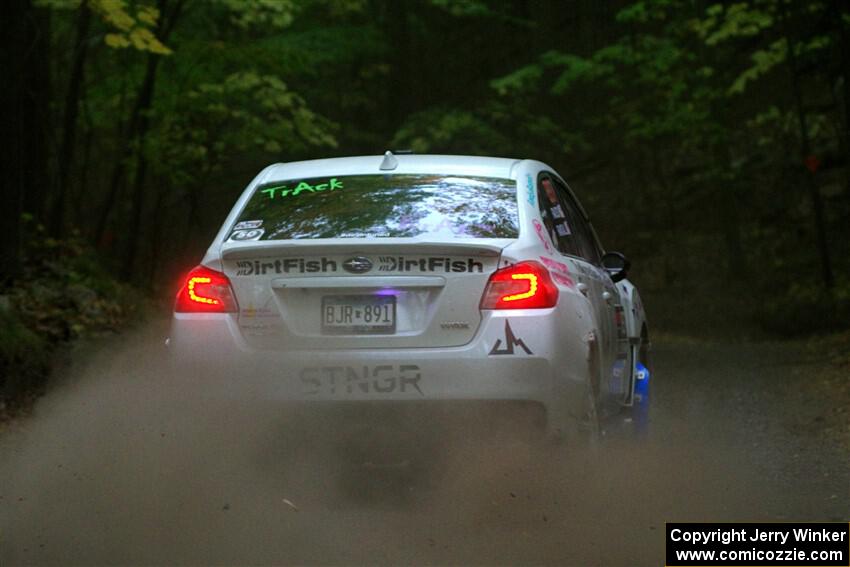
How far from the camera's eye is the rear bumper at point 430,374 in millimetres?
5641

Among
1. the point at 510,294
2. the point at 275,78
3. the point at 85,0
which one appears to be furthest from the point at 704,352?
the point at 510,294

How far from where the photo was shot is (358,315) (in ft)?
19.0

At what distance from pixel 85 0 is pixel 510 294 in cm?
737

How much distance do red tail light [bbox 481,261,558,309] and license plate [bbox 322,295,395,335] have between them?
42 centimetres

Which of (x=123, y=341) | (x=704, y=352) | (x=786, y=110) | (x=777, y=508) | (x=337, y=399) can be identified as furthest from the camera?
(x=786, y=110)

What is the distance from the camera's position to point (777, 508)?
22.0ft

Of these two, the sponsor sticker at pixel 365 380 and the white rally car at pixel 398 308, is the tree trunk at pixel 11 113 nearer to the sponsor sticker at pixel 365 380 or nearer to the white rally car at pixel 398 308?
the white rally car at pixel 398 308

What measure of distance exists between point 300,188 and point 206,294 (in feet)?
2.89

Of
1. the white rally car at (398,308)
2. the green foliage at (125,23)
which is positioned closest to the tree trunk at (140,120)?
the green foliage at (125,23)

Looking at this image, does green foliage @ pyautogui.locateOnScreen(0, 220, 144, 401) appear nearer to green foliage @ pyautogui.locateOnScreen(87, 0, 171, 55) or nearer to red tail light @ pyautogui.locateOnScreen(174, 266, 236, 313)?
green foliage @ pyautogui.locateOnScreen(87, 0, 171, 55)

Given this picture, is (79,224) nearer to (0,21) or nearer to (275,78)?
(275,78)

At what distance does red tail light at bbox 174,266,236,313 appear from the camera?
5992 mm

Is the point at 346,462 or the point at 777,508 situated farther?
the point at 777,508

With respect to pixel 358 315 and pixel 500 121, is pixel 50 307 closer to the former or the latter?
pixel 358 315
